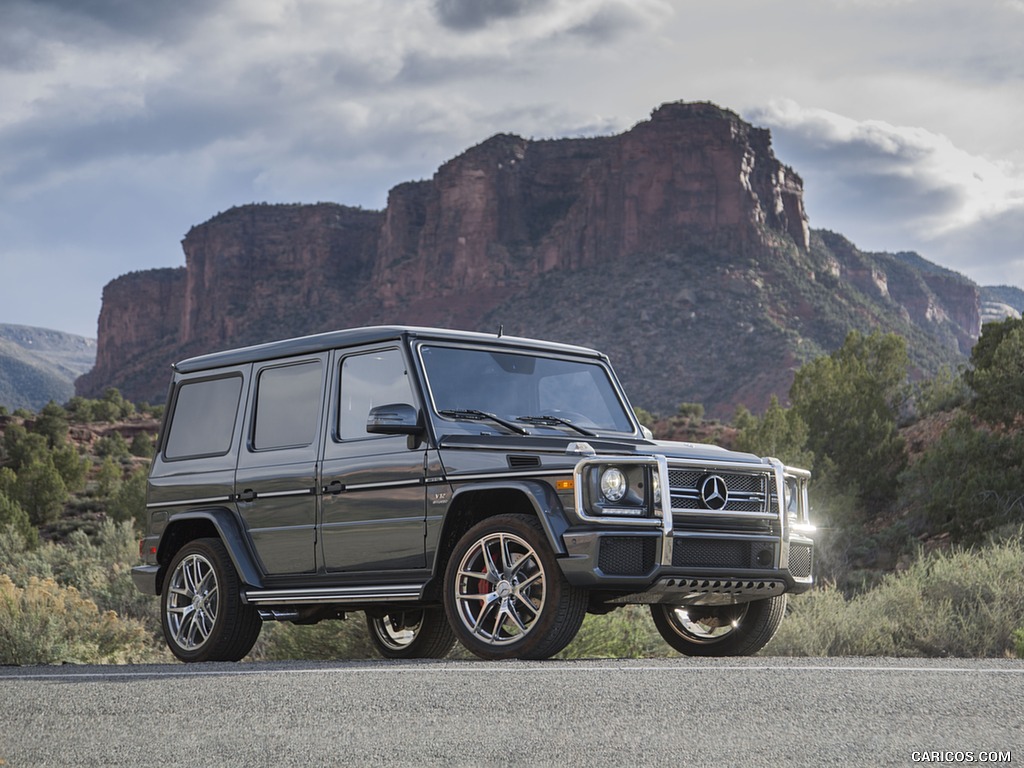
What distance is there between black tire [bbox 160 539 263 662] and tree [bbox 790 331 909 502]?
2649cm

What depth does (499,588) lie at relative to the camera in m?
7.68

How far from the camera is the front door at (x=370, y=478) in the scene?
27.2 ft

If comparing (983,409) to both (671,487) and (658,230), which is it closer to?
(671,487)

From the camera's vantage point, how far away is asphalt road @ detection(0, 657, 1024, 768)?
4738 mm

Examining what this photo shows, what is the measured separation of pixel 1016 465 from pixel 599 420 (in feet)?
67.4

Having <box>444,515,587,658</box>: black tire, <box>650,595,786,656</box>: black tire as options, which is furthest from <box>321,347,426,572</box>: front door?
<box>650,595,786,656</box>: black tire

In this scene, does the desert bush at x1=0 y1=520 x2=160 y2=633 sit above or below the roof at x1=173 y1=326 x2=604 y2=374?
below

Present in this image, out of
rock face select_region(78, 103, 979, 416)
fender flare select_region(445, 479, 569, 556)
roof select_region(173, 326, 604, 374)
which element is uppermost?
rock face select_region(78, 103, 979, 416)

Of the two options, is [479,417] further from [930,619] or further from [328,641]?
[328,641]

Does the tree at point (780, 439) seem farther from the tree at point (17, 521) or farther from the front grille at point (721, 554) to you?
the front grille at point (721, 554)

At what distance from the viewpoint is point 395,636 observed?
417 inches

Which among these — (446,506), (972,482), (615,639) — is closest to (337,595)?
(446,506)
